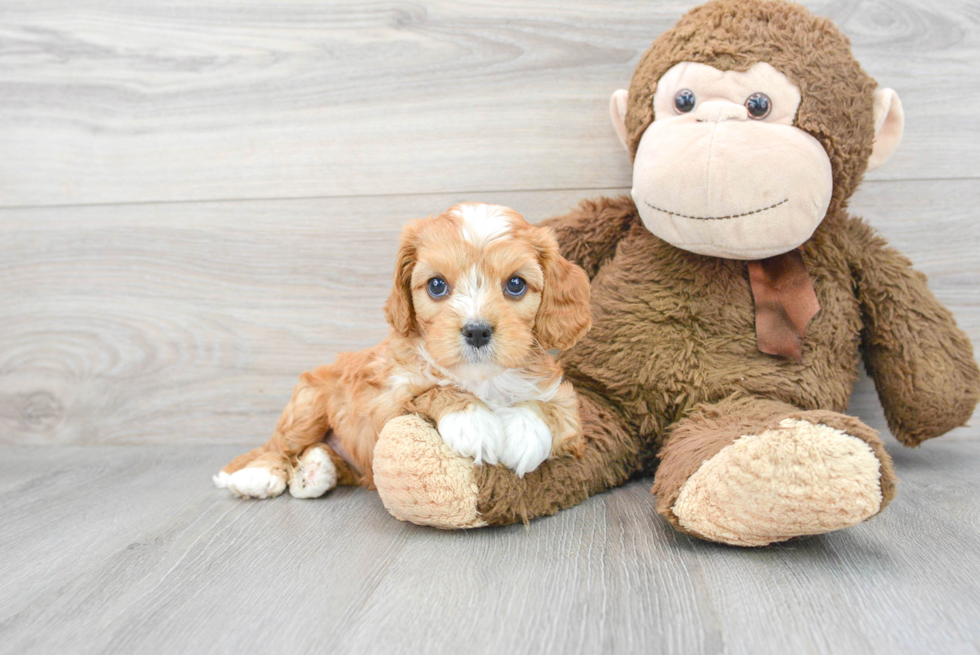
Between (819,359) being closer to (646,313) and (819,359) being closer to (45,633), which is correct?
(646,313)

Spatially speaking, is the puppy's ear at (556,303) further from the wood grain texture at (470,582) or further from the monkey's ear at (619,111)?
the monkey's ear at (619,111)

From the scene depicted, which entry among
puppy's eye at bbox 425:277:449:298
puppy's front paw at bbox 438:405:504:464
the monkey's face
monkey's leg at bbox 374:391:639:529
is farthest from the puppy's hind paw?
the monkey's face

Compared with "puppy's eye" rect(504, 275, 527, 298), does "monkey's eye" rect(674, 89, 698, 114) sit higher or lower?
higher

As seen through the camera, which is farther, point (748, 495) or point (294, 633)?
point (748, 495)

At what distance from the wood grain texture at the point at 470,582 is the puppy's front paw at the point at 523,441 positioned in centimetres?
12

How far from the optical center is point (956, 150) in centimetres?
174

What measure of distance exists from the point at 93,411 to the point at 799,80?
196 cm

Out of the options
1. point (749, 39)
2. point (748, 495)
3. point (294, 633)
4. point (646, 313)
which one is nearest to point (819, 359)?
point (646, 313)

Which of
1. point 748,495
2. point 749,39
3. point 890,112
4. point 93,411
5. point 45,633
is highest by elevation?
point 749,39

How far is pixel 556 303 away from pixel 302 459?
0.68m

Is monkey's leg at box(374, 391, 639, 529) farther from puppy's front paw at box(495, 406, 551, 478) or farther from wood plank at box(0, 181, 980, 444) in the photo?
wood plank at box(0, 181, 980, 444)

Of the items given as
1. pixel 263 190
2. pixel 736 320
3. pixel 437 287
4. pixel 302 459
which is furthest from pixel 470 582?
pixel 263 190

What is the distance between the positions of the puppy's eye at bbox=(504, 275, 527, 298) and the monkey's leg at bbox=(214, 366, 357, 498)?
0.48 metres

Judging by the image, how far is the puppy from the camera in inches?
46.0
